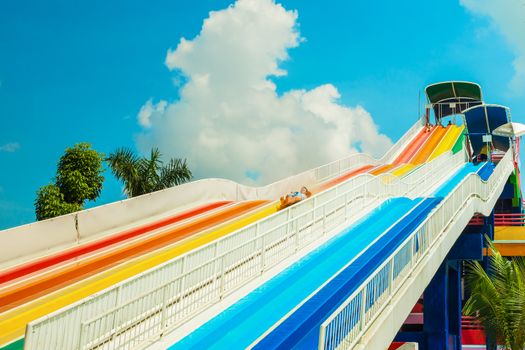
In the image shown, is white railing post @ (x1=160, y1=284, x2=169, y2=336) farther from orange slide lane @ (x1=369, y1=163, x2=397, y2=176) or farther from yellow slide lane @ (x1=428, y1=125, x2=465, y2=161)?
yellow slide lane @ (x1=428, y1=125, x2=465, y2=161)

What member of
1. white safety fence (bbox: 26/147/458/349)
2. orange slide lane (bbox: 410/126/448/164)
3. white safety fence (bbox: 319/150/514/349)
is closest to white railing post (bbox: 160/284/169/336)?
white safety fence (bbox: 26/147/458/349)

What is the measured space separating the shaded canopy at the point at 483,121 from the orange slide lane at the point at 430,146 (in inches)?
142

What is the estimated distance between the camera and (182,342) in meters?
11.1

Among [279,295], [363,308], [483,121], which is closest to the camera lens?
[363,308]

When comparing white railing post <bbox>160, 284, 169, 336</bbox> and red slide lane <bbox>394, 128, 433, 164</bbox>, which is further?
red slide lane <bbox>394, 128, 433, 164</bbox>

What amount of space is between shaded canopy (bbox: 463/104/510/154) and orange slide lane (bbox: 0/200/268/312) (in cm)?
2777

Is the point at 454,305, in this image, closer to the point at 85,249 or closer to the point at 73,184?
the point at 85,249

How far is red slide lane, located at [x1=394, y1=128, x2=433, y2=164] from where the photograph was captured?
160 feet

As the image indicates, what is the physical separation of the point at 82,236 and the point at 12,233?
291 centimetres

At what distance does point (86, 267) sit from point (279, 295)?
7.47 metres

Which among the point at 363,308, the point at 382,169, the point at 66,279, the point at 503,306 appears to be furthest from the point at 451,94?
the point at 363,308

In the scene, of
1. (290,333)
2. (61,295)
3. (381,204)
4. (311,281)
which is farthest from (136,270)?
(381,204)

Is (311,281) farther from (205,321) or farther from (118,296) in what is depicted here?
(118,296)

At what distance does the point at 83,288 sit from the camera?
1544 centimetres
